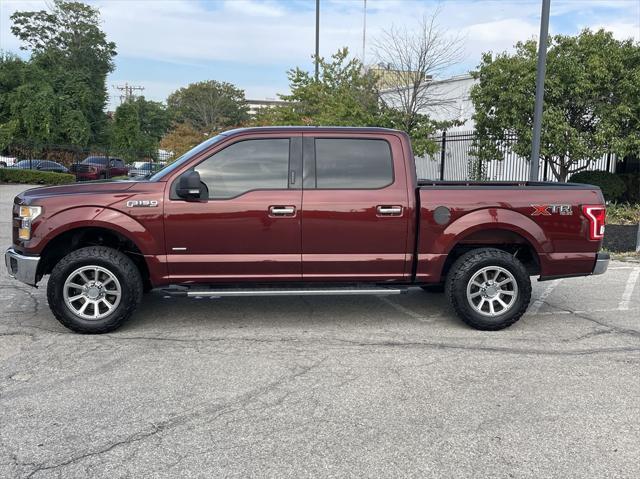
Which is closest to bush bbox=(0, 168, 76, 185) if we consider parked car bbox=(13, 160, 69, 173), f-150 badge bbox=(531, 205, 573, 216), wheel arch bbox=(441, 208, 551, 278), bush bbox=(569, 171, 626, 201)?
parked car bbox=(13, 160, 69, 173)

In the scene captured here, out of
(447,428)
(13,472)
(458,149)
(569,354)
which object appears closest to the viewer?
(13,472)

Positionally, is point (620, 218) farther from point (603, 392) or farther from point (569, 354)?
point (603, 392)

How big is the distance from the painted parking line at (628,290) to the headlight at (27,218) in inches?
249

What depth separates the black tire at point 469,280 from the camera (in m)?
5.60

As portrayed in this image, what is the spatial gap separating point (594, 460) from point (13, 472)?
3138 millimetres

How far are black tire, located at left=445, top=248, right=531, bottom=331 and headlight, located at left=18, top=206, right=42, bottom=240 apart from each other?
12.9 feet

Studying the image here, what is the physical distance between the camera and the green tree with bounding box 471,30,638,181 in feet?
45.6

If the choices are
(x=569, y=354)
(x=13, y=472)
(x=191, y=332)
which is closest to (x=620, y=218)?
(x=569, y=354)

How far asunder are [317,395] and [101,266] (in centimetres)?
249

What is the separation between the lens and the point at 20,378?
4.32 metres

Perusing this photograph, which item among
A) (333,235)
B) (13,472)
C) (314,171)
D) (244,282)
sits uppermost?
(314,171)

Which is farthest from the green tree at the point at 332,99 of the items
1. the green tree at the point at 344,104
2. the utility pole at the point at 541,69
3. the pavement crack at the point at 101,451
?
the pavement crack at the point at 101,451

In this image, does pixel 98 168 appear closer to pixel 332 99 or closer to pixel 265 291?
Result: pixel 332 99

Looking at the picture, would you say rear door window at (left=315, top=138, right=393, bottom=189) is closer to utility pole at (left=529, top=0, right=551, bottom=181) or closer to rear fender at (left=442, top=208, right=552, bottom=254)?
rear fender at (left=442, top=208, right=552, bottom=254)
